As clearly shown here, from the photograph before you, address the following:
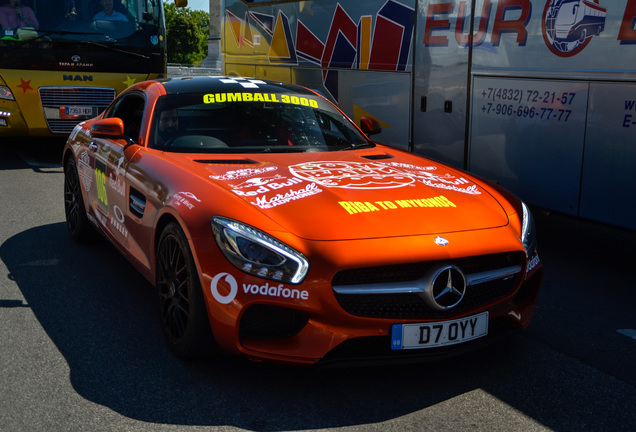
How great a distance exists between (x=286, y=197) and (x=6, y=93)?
→ 26.3 ft

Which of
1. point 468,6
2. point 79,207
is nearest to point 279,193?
point 79,207

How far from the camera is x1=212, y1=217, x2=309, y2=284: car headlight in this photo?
3.17 meters

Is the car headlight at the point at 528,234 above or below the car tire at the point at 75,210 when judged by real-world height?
Result: above

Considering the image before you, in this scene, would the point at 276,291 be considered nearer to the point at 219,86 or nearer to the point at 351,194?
the point at 351,194

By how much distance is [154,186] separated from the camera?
4059mm

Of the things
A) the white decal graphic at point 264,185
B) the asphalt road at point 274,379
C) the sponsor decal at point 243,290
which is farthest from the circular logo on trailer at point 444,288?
the white decal graphic at point 264,185

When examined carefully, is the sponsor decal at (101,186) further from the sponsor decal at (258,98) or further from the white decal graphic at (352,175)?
the white decal graphic at (352,175)

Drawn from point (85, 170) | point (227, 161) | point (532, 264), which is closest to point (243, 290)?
point (227, 161)

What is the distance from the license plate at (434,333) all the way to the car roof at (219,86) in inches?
95.9

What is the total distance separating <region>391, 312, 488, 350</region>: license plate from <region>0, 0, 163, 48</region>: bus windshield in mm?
8721

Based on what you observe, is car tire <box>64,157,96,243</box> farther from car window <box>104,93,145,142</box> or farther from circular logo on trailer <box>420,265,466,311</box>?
circular logo on trailer <box>420,265,466,311</box>

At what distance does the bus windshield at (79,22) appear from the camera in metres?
10.2

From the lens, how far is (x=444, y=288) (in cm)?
328

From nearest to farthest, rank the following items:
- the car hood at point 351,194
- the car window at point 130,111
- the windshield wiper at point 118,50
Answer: the car hood at point 351,194 < the car window at point 130,111 < the windshield wiper at point 118,50
